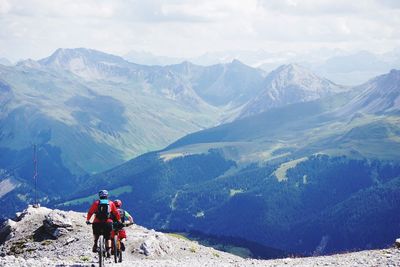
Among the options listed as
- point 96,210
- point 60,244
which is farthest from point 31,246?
point 96,210

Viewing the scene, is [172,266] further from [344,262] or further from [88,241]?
[88,241]

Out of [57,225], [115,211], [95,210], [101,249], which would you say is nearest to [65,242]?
[57,225]

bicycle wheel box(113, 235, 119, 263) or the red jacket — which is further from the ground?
the red jacket

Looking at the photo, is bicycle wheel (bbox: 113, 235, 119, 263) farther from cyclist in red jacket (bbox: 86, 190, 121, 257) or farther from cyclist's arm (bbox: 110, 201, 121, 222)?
cyclist in red jacket (bbox: 86, 190, 121, 257)

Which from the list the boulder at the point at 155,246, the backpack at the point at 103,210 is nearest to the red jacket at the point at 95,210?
the backpack at the point at 103,210

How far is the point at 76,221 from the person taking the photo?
61.4 metres

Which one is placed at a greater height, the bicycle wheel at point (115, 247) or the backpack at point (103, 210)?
the backpack at point (103, 210)

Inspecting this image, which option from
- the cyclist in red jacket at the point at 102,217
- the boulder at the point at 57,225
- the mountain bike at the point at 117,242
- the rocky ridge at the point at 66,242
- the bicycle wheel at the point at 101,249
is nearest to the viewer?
the bicycle wheel at the point at 101,249

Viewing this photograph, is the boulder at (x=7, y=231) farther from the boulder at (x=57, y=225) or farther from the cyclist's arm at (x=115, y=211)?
the cyclist's arm at (x=115, y=211)

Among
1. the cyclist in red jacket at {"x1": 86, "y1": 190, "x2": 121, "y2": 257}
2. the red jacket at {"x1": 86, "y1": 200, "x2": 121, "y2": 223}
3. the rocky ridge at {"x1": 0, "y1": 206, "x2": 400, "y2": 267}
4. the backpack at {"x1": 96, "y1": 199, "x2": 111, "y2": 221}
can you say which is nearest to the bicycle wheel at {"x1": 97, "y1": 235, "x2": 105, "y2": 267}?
the cyclist in red jacket at {"x1": 86, "y1": 190, "x2": 121, "y2": 257}

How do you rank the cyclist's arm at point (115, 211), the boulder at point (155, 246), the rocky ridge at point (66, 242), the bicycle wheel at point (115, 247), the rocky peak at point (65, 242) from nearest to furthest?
1. the cyclist's arm at point (115, 211)
2. the bicycle wheel at point (115, 247)
3. the rocky ridge at point (66, 242)
4. the rocky peak at point (65, 242)
5. the boulder at point (155, 246)

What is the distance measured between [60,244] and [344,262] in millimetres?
31906

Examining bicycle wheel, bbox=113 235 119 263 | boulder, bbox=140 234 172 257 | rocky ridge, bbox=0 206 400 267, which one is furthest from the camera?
boulder, bbox=140 234 172 257

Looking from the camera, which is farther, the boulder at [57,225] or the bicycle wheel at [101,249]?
the boulder at [57,225]
